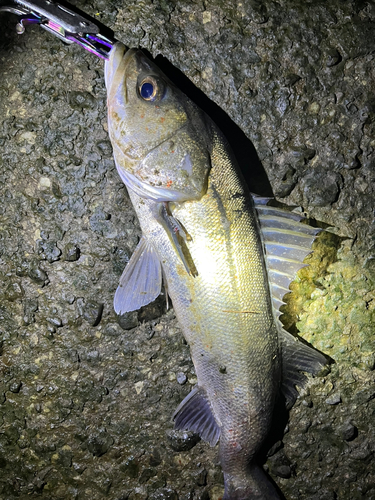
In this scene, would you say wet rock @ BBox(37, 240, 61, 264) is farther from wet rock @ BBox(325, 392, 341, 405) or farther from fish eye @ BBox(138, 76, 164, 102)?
wet rock @ BBox(325, 392, 341, 405)

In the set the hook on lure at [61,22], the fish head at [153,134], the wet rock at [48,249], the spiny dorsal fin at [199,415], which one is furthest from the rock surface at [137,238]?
the fish head at [153,134]

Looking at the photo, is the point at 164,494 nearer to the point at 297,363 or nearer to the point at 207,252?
the point at 297,363

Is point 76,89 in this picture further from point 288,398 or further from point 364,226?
point 288,398

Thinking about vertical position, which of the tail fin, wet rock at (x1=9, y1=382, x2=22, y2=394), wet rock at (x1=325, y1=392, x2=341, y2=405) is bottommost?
wet rock at (x1=9, y1=382, x2=22, y2=394)

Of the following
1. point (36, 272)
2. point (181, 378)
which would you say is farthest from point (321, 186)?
point (36, 272)

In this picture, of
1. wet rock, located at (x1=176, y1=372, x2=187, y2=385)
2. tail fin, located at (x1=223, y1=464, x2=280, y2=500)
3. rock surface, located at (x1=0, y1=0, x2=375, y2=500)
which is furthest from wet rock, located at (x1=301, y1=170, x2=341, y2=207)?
tail fin, located at (x1=223, y1=464, x2=280, y2=500)

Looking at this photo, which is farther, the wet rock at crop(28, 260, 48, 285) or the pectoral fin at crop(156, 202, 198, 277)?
the wet rock at crop(28, 260, 48, 285)

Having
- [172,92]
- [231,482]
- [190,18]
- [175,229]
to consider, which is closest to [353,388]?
[231,482]
